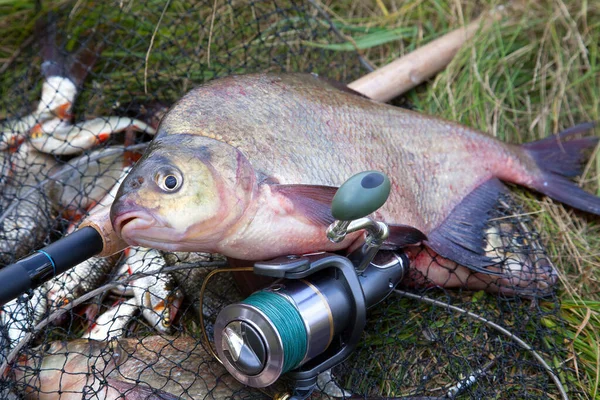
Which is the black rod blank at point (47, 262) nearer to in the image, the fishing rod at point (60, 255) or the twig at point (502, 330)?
the fishing rod at point (60, 255)

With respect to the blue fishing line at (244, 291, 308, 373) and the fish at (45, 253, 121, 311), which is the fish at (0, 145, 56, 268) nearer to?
the fish at (45, 253, 121, 311)

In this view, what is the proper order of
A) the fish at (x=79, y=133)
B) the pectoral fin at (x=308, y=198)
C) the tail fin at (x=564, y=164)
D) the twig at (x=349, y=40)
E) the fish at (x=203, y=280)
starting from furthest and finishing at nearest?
the twig at (x=349, y=40)
the fish at (x=79, y=133)
the tail fin at (x=564, y=164)
the fish at (x=203, y=280)
the pectoral fin at (x=308, y=198)

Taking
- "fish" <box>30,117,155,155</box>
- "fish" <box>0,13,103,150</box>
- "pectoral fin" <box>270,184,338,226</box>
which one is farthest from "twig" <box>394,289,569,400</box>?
"fish" <box>0,13,103,150</box>

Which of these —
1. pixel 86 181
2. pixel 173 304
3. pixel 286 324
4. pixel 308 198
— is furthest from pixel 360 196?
pixel 86 181

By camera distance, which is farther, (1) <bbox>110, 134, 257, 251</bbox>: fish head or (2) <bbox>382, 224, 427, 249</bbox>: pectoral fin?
(2) <bbox>382, 224, 427, 249</bbox>: pectoral fin

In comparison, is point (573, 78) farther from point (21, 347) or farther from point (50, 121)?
point (21, 347)

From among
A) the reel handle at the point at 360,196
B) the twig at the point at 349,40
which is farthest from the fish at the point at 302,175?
the twig at the point at 349,40

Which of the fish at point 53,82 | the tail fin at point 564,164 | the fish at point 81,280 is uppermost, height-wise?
Result: the fish at point 53,82

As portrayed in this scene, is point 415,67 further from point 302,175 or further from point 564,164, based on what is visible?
point 302,175
